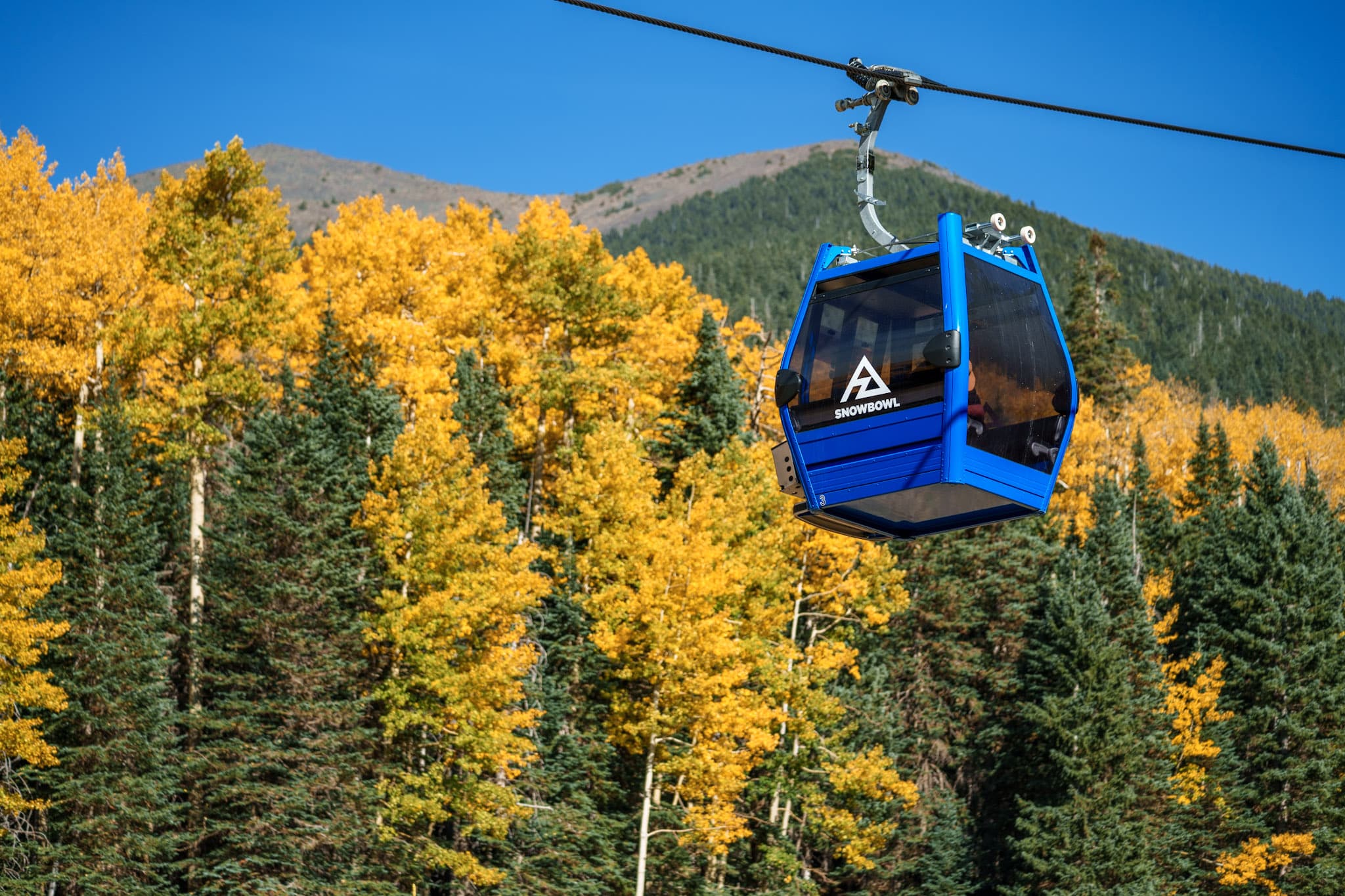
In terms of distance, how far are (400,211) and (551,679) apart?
27.6 metres

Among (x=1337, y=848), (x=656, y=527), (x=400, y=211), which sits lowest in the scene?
(x=1337, y=848)

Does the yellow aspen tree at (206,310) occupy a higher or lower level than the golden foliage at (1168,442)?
lower

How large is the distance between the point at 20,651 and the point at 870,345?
22.5 metres

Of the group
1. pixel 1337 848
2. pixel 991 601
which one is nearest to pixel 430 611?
pixel 991 601

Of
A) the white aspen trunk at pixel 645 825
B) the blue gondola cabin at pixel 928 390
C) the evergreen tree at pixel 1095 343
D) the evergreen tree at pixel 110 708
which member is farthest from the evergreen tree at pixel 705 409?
the evergreen tree at pixel 1095 343

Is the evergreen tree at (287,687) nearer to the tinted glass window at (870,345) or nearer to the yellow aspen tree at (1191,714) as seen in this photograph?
the tinted glass window at (870,345)

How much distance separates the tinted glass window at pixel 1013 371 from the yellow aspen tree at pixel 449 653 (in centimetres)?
2262

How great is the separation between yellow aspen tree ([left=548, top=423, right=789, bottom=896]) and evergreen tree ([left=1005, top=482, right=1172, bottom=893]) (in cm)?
1178

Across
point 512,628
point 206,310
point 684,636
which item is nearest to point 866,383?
point 684,636

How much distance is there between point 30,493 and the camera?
35094 millimetres

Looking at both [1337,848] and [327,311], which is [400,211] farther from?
[1337,848]

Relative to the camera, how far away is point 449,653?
3453 cm

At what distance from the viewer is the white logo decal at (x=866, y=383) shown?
13.2 meters

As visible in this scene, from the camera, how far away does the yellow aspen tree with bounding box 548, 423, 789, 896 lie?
35938 mm
